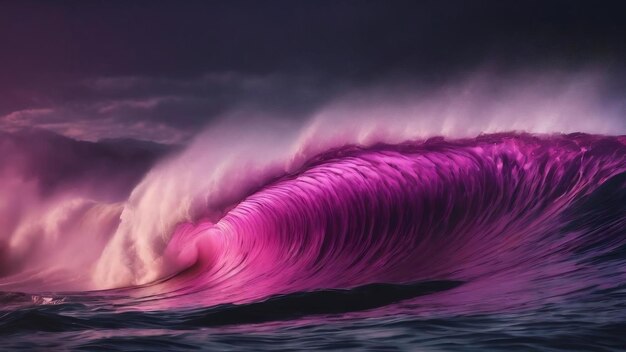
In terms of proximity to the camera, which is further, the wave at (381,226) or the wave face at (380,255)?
the wave at (381,226)

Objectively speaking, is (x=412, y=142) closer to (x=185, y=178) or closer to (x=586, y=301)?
(x=185, y=178)

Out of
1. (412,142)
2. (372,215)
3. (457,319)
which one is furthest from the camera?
(412,142)

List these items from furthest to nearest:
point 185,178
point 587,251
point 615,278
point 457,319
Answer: point 185,178
point 587,251
point 615,278
point 457,319

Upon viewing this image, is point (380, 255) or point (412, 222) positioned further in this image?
point (412, 222)

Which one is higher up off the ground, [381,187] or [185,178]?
[185,178]

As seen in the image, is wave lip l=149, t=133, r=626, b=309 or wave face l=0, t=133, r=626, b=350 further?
wave lip l=149, t=133, r=626, b=309

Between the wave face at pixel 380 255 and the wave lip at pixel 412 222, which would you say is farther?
the wave lip at pixel 412 222

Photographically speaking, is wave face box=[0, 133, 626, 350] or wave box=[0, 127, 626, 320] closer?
wave face box=[0, 133, 626, 350]

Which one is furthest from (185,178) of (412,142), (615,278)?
(615,278)
